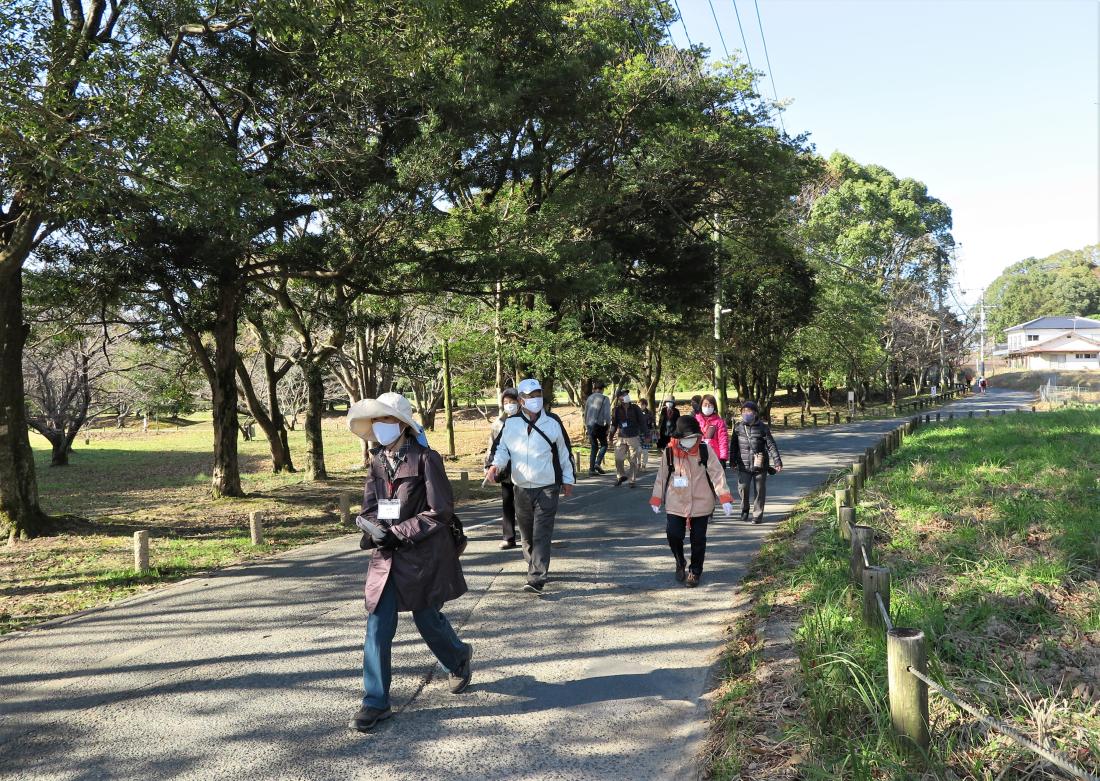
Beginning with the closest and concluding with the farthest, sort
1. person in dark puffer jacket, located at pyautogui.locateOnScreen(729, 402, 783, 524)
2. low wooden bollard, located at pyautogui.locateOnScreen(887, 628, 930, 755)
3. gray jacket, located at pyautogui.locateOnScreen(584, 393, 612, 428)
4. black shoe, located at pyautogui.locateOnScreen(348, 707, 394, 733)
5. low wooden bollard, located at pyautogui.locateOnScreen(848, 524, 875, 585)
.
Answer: low wooden bollard, located at pyautogui.locateOnScreen(887, 628, 930, 755) < black shoe, located at pyautogui.locateOnScreen(348, 707, 394, 733) < low wooden bollard, located at pyautogui.locateOnScreen(848, 524, 875, 585) < person in dark puffer jacket, located at pyautogui.locateOnScreen(729, 402, 783, 524) < gray jacket, located at pyautogui.locateOnScreen(584, 393, 612, 428)

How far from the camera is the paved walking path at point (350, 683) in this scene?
4.02 metres

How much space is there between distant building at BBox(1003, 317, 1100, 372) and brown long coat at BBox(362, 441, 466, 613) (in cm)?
8533

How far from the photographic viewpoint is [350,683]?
16.6ft

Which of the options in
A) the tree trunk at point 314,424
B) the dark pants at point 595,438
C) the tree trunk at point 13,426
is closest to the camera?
the tree trunk at point 13,426

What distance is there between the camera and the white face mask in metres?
4.41

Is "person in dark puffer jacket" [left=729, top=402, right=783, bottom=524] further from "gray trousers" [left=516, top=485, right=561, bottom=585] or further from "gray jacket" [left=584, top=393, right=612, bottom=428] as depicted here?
"gray jacket" [left=584, top=393, right=612, bottom=428]

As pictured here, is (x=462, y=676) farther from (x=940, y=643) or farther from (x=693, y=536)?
(x=693, y=536)

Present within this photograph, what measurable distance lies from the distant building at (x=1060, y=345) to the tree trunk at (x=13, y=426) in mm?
85232

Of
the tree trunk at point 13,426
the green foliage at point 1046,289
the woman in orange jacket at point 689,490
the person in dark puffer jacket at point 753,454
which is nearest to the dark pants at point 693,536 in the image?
the woman in orange jacket at point 689,490

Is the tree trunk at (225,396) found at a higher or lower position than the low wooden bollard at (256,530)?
higher

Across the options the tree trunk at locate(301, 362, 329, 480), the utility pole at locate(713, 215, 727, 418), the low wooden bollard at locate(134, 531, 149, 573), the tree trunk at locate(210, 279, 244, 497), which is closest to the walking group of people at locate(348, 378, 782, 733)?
the low wooden bollard at locate(134, 531, 149, 573)

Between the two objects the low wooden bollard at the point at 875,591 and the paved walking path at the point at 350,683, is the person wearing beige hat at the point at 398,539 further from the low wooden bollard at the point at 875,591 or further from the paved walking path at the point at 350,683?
the low wooden bollard at the point at 875,591

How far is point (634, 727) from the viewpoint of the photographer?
171 inches

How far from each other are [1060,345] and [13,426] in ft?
309
